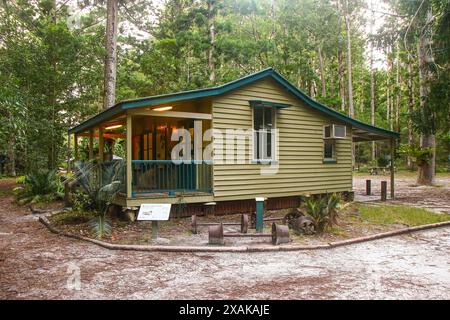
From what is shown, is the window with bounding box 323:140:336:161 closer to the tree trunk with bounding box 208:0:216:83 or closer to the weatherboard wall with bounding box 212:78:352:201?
the weatherboard wall with bounding box 212:78:352:201

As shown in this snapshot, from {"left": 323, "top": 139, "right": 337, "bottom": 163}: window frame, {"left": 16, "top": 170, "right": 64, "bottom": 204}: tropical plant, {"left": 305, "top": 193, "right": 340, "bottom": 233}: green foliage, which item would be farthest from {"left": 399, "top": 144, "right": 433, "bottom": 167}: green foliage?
{"left": 16, "top": 170, "right": 64, "bottom": 204}: tropical plant

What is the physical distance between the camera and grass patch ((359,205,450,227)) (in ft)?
32.5

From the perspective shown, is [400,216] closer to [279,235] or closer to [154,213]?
[279,235]

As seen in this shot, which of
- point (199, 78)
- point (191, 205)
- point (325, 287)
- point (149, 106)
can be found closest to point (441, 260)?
point (325, 287)

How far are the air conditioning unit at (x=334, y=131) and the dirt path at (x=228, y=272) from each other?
5.81 metres

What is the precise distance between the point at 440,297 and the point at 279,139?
7.92m

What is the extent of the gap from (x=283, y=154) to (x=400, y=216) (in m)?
3.97

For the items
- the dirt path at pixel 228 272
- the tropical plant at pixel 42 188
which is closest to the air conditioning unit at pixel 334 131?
the dirt path at pixel 228 272

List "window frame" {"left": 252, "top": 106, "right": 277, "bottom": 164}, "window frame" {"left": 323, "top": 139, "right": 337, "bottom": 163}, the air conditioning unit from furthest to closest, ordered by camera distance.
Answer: "window frame" {"left": 323, "top": 139, "right": 337, "bottom": 163}, the air conditioning unit, "window frame" {"left": 252, "top": 106, "right": 277, "bottom": 164}

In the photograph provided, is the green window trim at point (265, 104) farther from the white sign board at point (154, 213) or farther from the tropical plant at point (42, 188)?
the tropical plant at point (42, 188)

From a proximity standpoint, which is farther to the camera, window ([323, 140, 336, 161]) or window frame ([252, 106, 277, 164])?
window ([323, 140, 336, 161])

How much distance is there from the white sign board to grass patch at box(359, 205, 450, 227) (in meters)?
5.75
